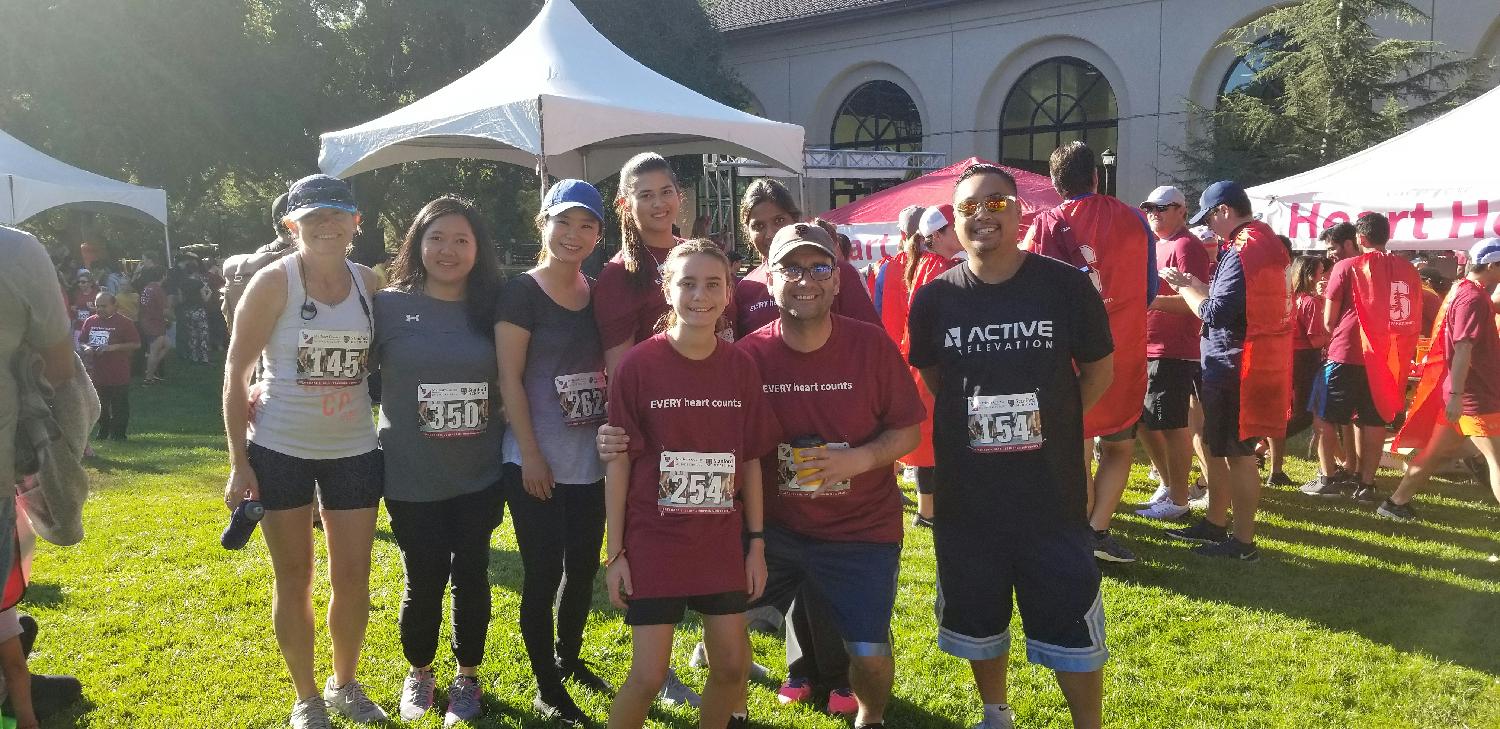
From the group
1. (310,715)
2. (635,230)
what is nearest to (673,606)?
(635,230)

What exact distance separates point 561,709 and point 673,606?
1095mm

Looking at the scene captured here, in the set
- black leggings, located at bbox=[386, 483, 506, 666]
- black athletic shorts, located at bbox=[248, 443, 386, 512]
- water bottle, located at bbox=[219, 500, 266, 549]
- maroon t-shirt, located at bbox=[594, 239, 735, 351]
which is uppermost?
maroon t-shirt, located at bbox=[594, 239, 735, 351]

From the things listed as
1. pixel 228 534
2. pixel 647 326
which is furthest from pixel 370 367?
pixel 647 326

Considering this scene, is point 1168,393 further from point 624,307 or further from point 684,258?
point 684,258

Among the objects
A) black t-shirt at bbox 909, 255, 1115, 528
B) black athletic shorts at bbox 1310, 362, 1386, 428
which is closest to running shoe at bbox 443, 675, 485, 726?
black t-shirt at bbox 909, 255, 1115, 528

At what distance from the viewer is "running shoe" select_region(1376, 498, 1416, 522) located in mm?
6320

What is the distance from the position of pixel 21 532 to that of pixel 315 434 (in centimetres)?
88

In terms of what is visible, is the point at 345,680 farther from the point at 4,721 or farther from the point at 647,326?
the point at 647,326

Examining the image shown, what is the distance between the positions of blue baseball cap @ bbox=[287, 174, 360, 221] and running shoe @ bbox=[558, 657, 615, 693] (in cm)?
185

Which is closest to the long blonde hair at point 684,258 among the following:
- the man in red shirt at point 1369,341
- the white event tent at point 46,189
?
the man in red shirt at point 1369,341

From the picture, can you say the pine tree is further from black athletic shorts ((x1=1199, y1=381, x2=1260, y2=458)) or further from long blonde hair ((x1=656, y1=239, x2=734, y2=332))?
long blonde hair ((x1=656, y1=239, x2=734, y2=332))

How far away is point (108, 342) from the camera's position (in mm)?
9742

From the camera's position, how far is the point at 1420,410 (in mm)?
6238

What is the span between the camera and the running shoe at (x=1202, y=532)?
562 centimetres
